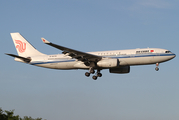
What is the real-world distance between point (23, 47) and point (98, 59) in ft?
55.1

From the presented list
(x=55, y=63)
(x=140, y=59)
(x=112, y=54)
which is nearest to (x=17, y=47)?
(x=55, y=63)

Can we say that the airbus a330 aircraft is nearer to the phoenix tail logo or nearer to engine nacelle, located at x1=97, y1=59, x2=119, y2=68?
engine nacelle, located at x1=97, y1=59, x2=119, y2=68

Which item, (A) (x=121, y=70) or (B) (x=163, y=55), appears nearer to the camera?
(B) (x=163, y=55)

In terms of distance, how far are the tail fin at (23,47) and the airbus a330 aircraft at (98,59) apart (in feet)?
3.75

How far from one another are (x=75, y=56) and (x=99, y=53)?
14.3ft

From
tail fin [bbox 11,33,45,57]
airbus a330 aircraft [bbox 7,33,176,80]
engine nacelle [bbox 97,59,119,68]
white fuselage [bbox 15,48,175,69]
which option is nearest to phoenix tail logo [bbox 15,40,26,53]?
tail fin [bbox 11,33,45,57]

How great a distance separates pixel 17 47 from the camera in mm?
61281

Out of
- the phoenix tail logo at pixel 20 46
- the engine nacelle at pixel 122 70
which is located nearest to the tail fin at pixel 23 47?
the phoenix tail logo at pixel 20 46

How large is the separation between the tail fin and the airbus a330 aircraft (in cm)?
114

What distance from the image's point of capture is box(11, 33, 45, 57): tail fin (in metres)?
60.0

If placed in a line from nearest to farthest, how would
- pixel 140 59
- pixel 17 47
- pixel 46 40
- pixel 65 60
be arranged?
pixel 46 40, pixel 140 59, pixel 65 60, pixel 17 47

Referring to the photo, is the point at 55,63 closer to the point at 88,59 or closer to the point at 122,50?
the point at 88,59

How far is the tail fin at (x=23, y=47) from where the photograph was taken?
197 ft

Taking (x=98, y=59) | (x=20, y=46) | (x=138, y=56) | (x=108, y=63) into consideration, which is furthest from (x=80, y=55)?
(x=20, y=46)
